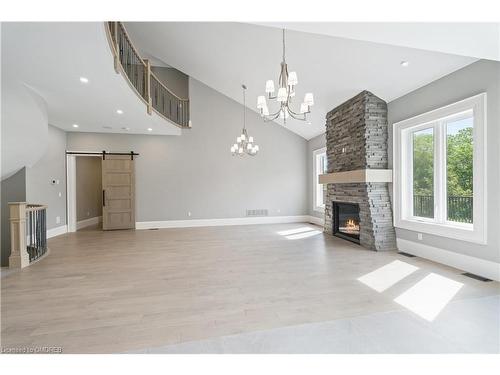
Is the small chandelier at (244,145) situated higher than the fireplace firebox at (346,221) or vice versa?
the small chandelier at (244,145)

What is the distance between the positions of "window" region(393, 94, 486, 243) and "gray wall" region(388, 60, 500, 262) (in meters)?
0.09

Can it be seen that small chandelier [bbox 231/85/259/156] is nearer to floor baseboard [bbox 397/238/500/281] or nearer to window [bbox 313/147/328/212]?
window [bbox 313/147/328/212]

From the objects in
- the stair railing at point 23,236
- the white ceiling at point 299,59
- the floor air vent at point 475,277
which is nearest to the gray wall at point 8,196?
the stair railing at point 23,236

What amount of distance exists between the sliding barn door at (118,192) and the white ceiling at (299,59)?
3.59 metres

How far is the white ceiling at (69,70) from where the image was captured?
8.92ft

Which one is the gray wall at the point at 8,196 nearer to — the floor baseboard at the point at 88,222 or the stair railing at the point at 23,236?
the stair railing at the point at 23,236

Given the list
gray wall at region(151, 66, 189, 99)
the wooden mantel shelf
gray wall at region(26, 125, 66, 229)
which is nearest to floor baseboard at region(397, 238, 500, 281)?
the wooden mantel shelf

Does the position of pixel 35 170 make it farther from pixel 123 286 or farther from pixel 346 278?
pixel 346 278

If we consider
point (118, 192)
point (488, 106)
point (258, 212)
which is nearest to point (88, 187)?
point (118, 192)

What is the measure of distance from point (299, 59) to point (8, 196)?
6.72m

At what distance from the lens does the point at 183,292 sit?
3021mm

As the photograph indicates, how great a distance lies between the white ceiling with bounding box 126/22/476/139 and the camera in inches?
155

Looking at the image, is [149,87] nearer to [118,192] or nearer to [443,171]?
[118,192]
